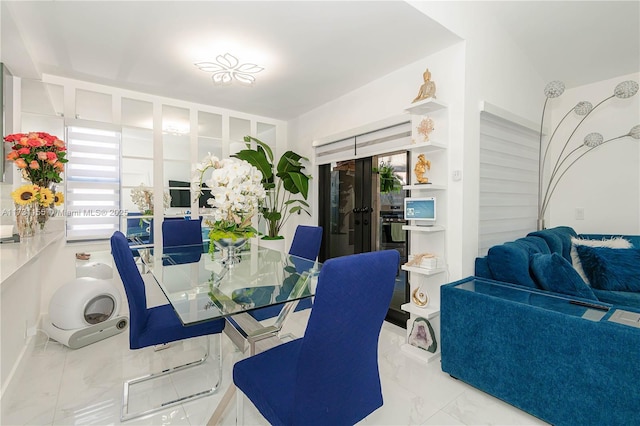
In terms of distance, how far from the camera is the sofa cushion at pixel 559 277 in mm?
1896

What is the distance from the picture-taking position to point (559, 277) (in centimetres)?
196

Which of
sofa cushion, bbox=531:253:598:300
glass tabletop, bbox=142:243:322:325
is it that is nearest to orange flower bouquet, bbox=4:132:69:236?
glass tabletop, bbox=142:243:322:325

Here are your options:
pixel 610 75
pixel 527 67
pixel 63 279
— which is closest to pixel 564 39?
pixel 527 67

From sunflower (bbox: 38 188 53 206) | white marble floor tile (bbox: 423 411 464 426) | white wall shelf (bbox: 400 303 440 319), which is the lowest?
white marble floor tile (bbox: 423 411 464 426)

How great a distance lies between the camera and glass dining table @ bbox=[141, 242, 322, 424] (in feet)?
4.55

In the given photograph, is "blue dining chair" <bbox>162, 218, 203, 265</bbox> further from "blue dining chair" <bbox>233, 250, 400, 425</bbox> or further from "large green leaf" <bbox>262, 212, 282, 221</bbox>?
"blue dining chair" <bbox>233, 250, 400, 425</bbox>

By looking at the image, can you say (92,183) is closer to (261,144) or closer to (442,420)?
(261,144)

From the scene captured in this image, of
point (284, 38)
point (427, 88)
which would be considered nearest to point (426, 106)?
point (427, 88)

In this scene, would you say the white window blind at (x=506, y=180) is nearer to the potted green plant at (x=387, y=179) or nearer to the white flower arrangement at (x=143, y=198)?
the potted green plant at (x=387, y=179)

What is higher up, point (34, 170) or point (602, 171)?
point (602, 171)

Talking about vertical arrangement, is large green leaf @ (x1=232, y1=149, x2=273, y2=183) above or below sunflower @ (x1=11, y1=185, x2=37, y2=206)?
above

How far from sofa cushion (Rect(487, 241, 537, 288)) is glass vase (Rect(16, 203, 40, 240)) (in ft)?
11.7

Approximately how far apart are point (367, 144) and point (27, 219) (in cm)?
310

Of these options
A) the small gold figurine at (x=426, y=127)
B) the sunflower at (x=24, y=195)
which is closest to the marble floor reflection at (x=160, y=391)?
the sunflower at (x=24, y=195)
